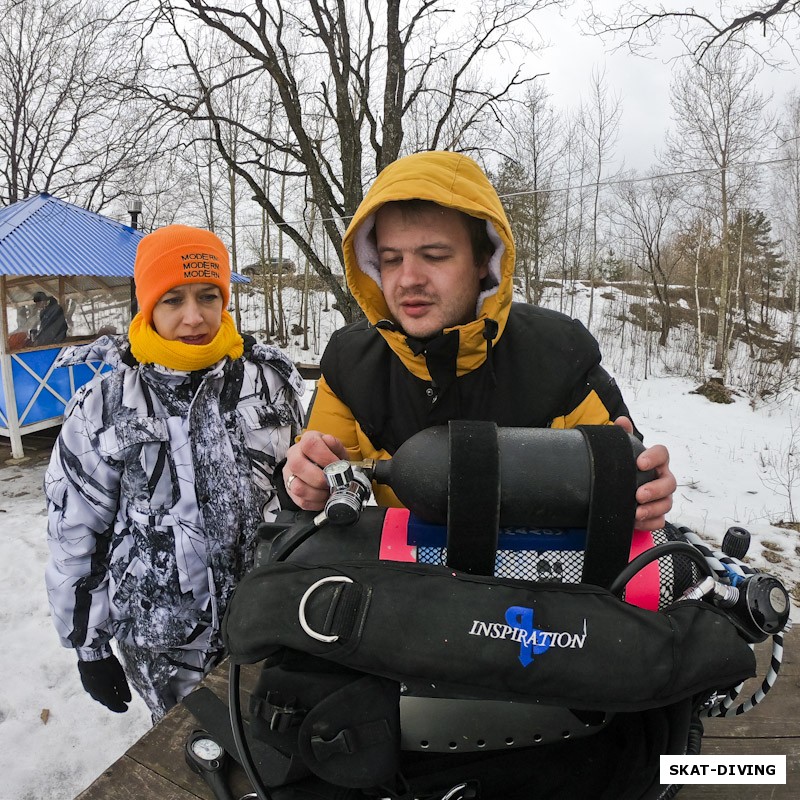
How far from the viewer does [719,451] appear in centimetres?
767

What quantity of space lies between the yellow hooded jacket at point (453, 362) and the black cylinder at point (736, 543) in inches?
15.9

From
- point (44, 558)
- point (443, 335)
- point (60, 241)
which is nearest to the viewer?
point (443, 335)

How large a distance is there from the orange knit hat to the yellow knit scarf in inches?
3.0

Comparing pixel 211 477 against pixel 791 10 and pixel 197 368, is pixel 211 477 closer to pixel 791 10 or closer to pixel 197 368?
pixel 197 368

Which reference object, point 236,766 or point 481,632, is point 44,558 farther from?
point 481,632

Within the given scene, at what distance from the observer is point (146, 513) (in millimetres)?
1593

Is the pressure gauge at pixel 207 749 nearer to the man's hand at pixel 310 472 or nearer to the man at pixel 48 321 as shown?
the man's hand at pixel 310 472

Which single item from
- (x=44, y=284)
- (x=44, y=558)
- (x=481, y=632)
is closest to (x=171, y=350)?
(x=481, y=632)

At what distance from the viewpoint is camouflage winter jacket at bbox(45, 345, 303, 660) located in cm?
159

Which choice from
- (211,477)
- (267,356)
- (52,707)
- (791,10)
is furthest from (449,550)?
(791,10)

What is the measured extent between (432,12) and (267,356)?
784 centimetres

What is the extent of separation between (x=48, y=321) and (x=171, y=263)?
677 cm

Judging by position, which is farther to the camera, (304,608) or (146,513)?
(146,513)

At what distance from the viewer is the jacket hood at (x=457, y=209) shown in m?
1.16
